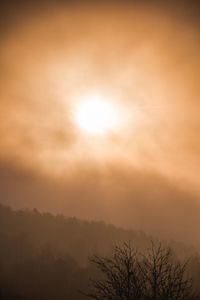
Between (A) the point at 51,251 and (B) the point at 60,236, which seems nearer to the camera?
(A) the point at 51,251

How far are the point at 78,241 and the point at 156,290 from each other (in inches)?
3004

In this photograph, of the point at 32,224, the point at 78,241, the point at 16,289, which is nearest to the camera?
the point at 16,289

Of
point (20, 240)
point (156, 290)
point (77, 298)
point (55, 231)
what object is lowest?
point (156, 290)

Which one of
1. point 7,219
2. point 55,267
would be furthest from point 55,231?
point 55,267

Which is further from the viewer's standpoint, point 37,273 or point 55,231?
point 55,231

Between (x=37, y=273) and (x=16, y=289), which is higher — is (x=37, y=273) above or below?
above

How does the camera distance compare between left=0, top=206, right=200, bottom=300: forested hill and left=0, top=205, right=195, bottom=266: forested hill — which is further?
left=0, top=205, right=195, bottom=266: forested hill

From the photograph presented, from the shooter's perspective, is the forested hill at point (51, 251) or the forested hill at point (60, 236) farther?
the forested hill at point (60, 236)

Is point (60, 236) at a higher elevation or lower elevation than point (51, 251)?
higher

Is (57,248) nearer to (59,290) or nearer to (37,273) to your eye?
(37,273)

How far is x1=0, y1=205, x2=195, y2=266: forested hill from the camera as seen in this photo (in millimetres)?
77713

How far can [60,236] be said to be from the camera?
90.2m

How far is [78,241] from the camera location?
87875mm

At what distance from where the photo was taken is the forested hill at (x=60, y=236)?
255 feet
